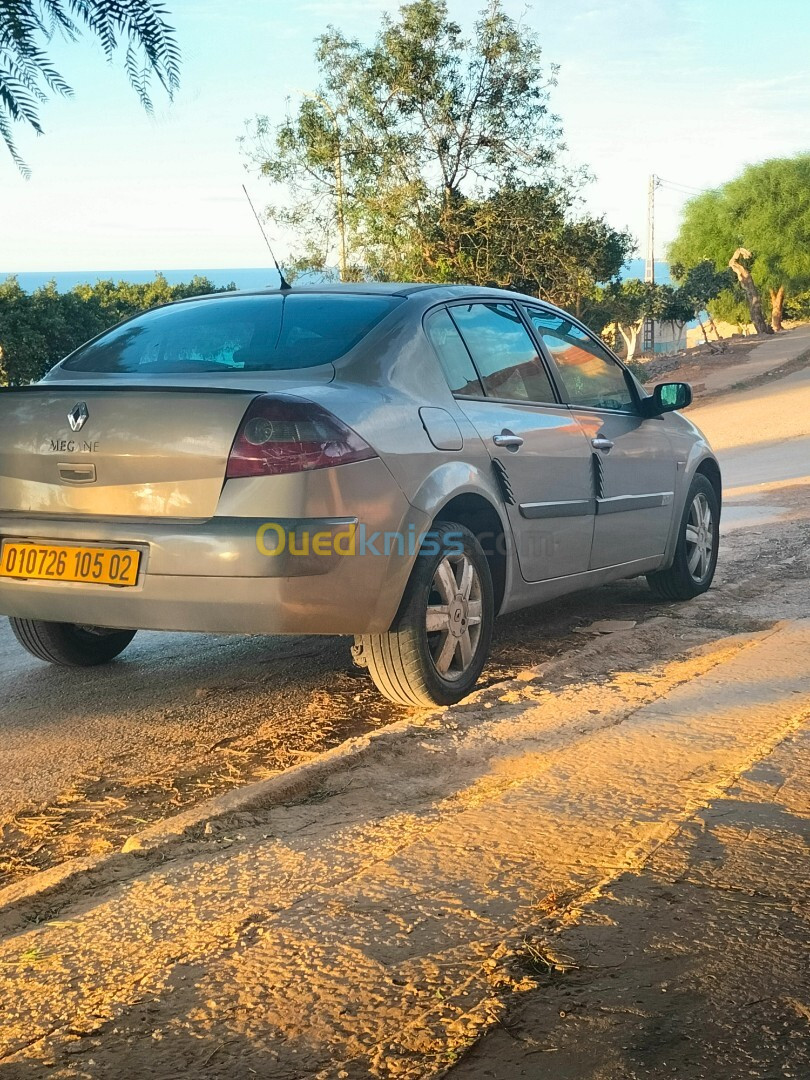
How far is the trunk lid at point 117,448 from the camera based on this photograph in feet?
14.3

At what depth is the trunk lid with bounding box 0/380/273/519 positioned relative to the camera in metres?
4.36

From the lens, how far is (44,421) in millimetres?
4582

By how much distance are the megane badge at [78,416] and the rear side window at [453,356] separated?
1.43 meters

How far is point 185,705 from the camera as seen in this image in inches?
202

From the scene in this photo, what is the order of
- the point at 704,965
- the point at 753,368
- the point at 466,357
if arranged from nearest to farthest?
the point at 704,965
the point at 466,357
the point at 753,368

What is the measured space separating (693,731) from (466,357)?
1.84 metres

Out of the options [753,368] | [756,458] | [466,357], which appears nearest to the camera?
[466,357]

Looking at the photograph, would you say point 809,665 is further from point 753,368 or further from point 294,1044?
point 753,368

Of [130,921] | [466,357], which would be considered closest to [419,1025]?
[130,921]

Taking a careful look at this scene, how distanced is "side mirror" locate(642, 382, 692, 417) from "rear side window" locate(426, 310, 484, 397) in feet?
5.16

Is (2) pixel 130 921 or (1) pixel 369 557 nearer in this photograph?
(2) pixel 130 921

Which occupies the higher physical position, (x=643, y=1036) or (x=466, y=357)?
(x=466, y=357)

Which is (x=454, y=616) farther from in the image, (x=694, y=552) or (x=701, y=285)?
(x=701, y=285)

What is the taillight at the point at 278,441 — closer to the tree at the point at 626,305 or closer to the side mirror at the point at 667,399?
the side mirror at the point at 667,399
